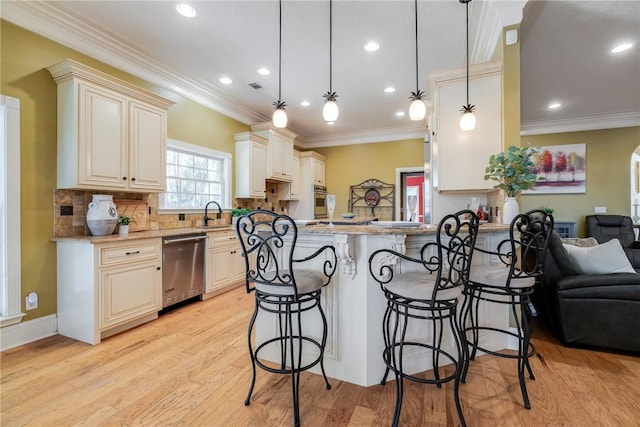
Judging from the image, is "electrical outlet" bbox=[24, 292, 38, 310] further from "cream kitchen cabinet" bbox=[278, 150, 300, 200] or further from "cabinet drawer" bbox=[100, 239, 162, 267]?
"cream kitchen cabinet" bbox=[278, 150, 300, 200]

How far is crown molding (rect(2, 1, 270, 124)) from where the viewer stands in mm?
2484

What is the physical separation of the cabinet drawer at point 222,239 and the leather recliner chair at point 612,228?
236 inches

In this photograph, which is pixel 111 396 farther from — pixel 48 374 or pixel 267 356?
pixel 267 356

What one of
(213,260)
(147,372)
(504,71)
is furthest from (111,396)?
(504,71)

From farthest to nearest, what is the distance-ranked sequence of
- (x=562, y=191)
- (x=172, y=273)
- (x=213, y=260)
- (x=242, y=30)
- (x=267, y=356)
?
(x=562, y=191) < (x=213, y=260) < (x=172, y=273) < (x=242, y=30) < (x=267, y=356)

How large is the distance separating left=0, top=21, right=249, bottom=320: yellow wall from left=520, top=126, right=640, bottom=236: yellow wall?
24.6 ft

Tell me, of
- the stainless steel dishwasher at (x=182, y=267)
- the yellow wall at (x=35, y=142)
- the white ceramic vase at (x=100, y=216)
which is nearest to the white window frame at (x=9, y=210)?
the yellow wall at (x=35, y=142)

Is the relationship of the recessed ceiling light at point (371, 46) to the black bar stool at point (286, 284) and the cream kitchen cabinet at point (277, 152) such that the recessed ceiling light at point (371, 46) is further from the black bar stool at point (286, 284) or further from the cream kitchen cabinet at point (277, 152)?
the cream kitchen cabinet at point (277, 152)

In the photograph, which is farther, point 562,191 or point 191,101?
point 562,191

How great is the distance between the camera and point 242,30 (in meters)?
2.89

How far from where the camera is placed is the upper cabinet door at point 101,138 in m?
2.65

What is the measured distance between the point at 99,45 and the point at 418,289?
12.2ft

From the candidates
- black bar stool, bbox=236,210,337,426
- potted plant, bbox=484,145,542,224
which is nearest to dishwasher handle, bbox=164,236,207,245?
black bar stool, bbox=236,210,337,426

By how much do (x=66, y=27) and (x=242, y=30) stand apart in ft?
5.15
